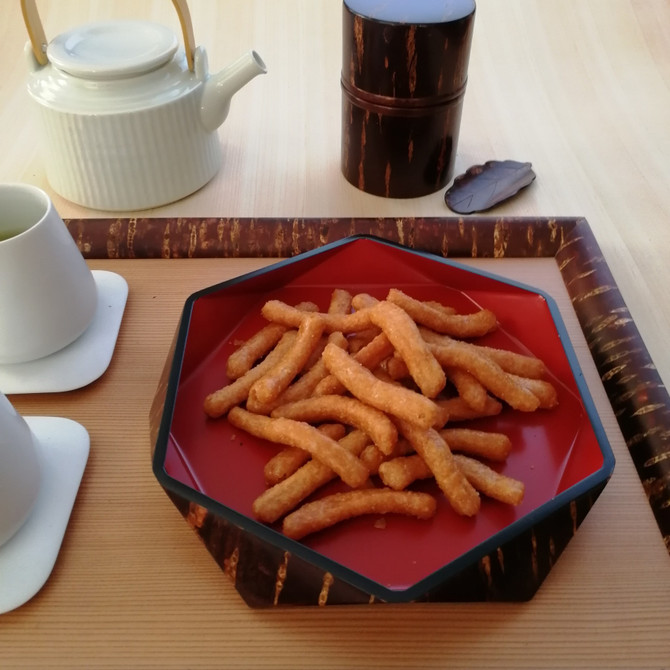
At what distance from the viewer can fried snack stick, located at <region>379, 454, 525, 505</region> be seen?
0.49 m

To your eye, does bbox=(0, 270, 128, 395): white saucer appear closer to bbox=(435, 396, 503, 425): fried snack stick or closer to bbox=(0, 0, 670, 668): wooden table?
bbox=(0, 0, 670, 668): wooden table

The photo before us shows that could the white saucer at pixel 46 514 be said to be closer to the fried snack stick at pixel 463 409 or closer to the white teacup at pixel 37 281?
the white teacup at pixel 37 281

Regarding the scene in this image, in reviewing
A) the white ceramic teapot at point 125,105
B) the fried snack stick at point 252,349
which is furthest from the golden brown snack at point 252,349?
the white ceramic teapot at point 125,105

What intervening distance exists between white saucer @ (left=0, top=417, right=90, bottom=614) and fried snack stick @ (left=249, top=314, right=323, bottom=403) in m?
0.17

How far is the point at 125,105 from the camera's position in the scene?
2.58ft

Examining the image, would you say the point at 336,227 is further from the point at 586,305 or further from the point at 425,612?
the point at 425,612

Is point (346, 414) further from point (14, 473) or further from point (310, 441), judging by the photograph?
point (14, 473)

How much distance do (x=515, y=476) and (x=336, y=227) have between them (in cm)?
40

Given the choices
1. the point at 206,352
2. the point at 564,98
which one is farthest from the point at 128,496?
the point at 564,98

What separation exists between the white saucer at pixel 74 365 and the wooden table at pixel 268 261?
0.05ft

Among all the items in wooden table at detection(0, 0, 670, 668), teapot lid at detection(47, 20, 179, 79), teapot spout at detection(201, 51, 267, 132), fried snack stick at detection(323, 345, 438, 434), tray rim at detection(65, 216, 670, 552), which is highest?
teapot lid at detection(47, 20, 179, 79)

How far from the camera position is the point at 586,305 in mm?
718

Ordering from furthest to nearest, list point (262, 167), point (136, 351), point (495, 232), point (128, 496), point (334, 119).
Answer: point (334, 119)
point (262, 167)
point (495, 232)
point (136, 351)
point (128, 496)

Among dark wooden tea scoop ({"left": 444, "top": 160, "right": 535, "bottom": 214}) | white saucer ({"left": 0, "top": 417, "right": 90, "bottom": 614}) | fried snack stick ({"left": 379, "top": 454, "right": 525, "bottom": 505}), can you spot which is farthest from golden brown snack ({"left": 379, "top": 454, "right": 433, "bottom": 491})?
dark wooden tea scoop ({"left": 444, "top": 160, "right": 535, "bottom": 214})
